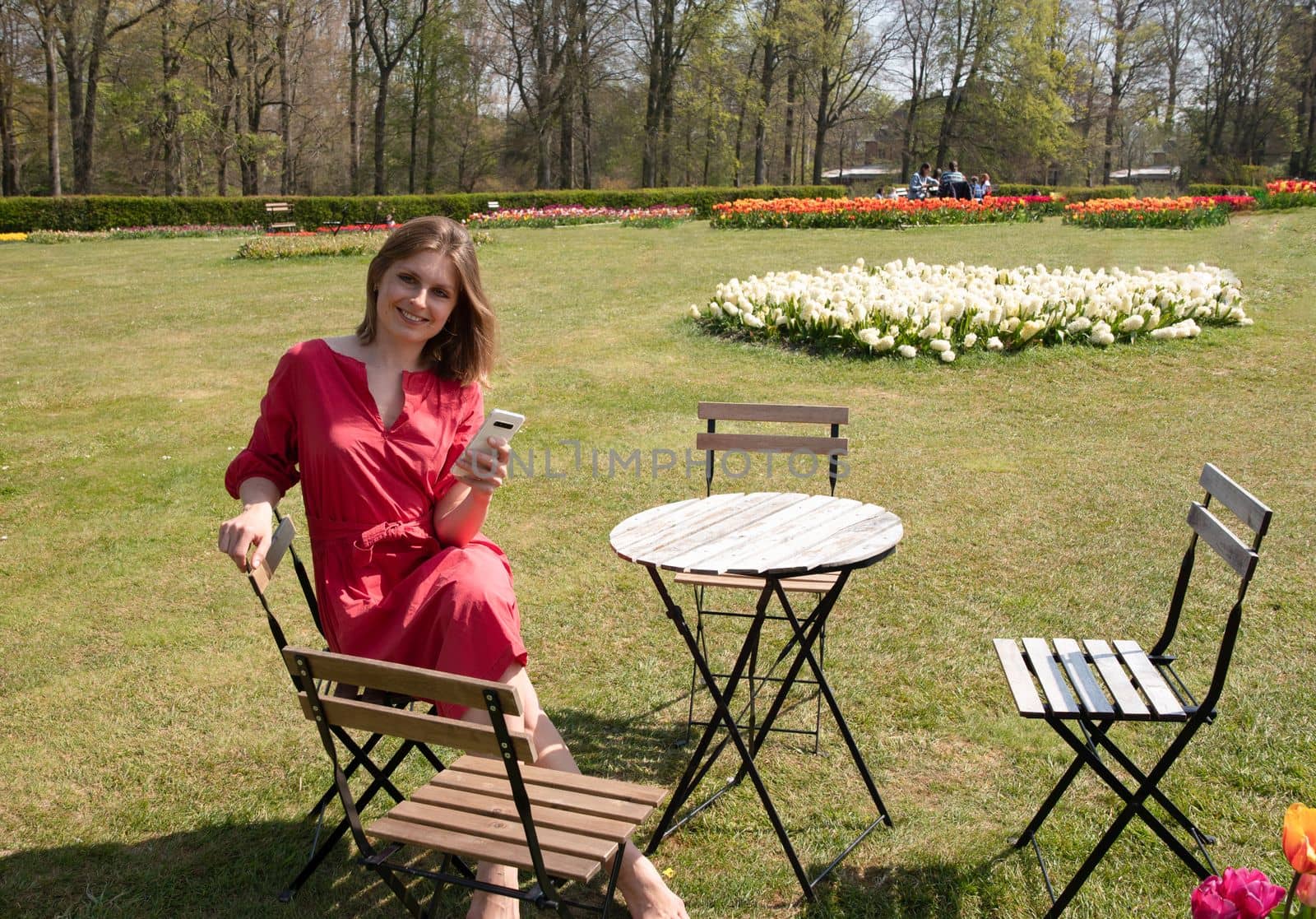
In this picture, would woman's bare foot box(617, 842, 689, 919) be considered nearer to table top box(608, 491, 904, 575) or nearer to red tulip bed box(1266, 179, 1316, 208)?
table top box(608, 491, 904, 575)

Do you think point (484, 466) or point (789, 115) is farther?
point (789, 115)

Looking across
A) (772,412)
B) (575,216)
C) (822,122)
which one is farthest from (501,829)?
(822,122)

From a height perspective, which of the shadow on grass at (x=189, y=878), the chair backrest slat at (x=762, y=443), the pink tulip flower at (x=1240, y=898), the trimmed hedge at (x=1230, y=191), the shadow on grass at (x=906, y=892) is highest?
the trimmed hedge at (x=1230, y=191)

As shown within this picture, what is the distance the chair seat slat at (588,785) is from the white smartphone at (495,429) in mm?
762

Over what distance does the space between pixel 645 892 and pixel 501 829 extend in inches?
16.2

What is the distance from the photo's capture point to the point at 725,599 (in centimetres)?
446

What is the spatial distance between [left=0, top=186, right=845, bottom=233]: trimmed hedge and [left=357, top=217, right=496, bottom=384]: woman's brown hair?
1949cm

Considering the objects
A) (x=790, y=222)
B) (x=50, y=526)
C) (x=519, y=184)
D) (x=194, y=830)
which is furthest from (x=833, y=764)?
(x=519, y=184)

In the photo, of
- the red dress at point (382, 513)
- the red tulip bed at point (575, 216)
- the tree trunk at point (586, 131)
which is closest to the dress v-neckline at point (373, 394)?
the red dress at point (382, 513)

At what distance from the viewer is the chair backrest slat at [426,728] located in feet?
6.26

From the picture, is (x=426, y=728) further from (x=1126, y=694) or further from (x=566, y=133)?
(x=566, y=133)

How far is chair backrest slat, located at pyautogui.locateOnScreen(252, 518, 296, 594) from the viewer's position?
102 inches

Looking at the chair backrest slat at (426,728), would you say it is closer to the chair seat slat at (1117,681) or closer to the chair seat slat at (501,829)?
the chair seat slat at (501,829)

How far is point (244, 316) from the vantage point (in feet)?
38.4
